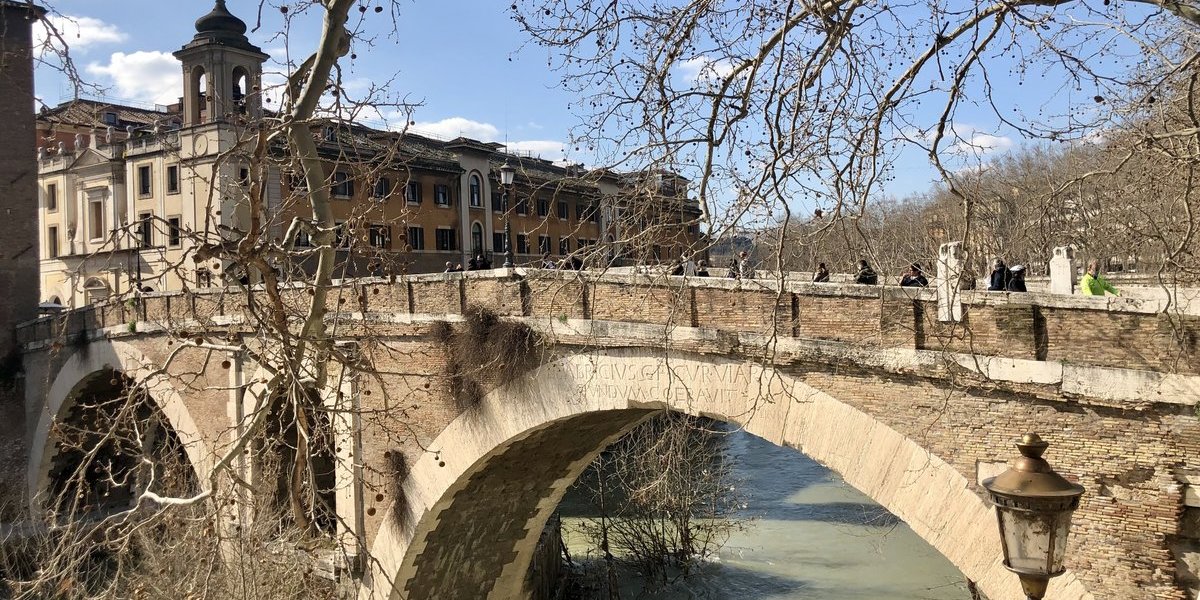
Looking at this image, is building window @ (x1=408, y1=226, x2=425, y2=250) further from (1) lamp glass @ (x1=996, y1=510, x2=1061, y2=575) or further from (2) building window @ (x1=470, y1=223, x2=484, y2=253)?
(1) lamp glass @ (x1=996, y1=510, x2=1061, y2=575)

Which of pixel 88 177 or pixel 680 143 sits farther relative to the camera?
pixel 88 177

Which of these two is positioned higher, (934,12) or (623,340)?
(934,12)

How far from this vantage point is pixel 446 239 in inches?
1171

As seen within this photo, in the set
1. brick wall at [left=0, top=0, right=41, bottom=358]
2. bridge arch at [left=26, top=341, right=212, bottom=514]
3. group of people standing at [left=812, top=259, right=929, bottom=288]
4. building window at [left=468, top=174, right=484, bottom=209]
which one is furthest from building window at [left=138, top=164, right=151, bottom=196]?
group of people standing at [left=812, top=259, right=929, bottom=288]

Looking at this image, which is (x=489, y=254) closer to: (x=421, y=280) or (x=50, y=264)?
(x=50, y=264)

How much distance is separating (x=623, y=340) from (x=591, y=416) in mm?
1481

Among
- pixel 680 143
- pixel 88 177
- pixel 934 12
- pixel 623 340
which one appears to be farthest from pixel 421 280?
pixel 88 177

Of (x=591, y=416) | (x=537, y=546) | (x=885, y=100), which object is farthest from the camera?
(x=537, y=546)

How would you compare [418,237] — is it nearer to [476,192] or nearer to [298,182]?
[476,192]

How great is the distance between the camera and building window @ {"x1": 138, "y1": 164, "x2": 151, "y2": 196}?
26375mm

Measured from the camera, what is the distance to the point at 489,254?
30.1 meters

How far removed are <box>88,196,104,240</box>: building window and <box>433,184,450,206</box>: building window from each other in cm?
921

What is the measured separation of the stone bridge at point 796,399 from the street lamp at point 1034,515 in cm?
110

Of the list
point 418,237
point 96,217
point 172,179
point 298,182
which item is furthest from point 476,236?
point 298,182
